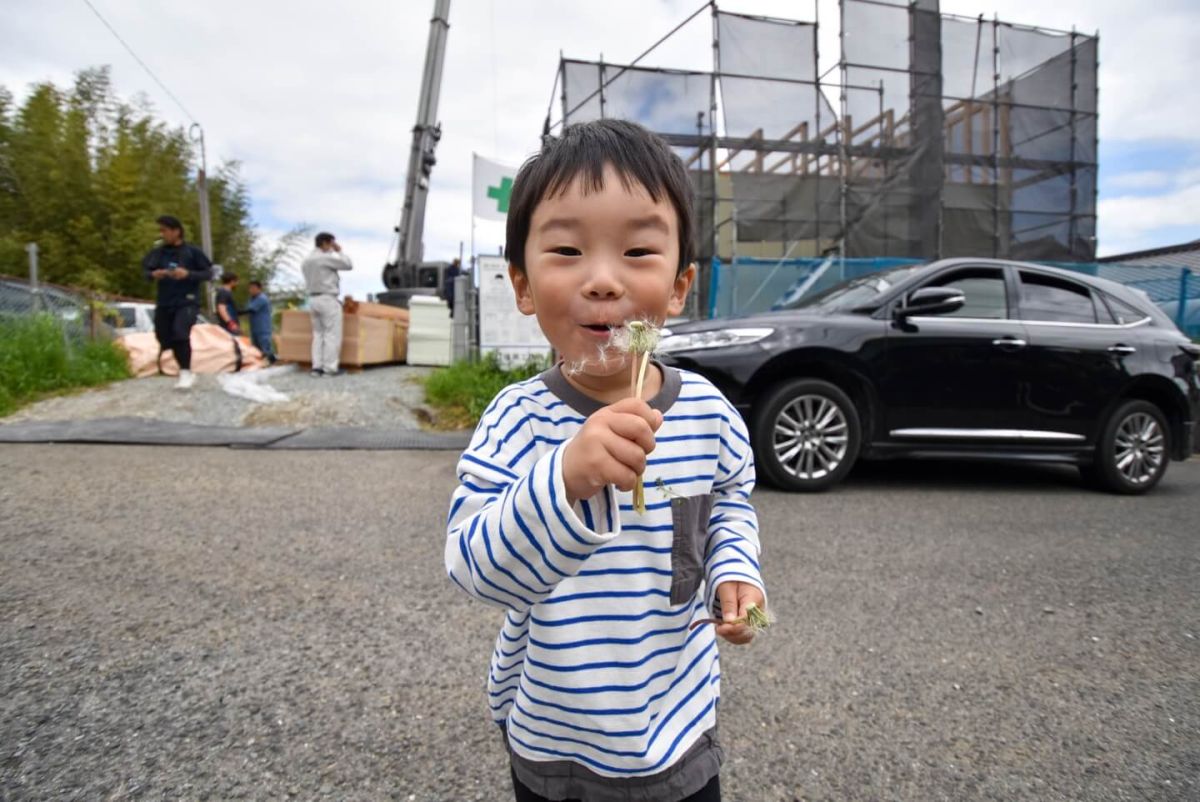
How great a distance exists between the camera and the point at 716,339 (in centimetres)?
442

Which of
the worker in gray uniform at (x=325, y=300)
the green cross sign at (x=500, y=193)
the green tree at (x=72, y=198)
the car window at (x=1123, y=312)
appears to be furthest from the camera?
the green tree at (x=72, y=198)

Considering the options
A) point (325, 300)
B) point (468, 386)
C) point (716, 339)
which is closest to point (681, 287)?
point (716, 339)

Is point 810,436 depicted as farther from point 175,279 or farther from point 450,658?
point 175,279

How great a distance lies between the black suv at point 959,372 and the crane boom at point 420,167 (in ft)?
29.1

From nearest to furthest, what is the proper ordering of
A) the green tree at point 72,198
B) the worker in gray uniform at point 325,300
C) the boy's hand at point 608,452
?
1. the boy's hand at point 608,452
2. the worker in gray uniform at point 325,300
3. the green tree at point 72,198

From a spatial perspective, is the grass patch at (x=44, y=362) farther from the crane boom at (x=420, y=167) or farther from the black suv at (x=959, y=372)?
the black suv at (x=959, y=372)

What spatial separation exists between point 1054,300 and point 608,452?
5.48 metres

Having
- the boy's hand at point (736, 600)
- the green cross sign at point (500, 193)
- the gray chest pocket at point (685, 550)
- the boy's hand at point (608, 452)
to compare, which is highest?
the green cross sign at point (500, 193)

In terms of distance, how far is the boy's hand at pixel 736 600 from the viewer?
0.93m

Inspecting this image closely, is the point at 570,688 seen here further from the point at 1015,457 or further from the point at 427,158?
the point at 427,158

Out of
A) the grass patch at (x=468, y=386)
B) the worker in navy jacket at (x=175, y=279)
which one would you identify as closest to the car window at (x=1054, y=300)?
the grass patch at (x=468, y=386)

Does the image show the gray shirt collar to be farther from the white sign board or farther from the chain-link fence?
the chain-link fence

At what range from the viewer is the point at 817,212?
40.3ft

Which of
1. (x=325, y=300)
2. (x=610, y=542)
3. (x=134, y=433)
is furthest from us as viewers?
(x=325, y=300)
